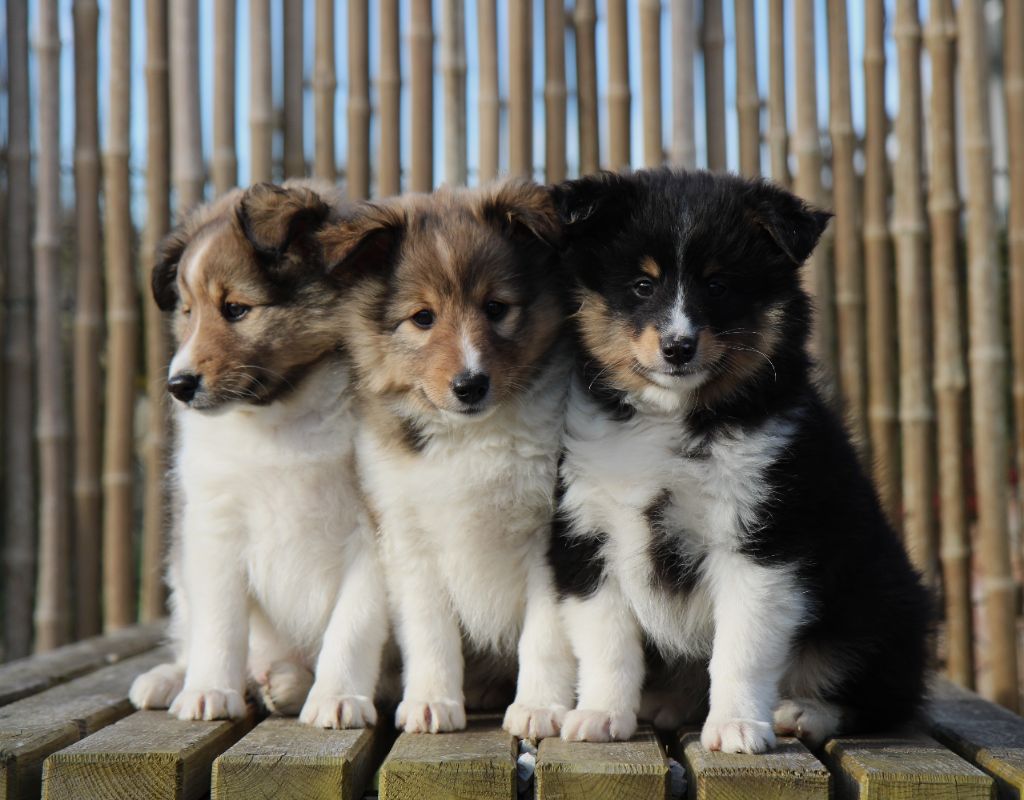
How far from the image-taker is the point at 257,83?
5090 millimetres

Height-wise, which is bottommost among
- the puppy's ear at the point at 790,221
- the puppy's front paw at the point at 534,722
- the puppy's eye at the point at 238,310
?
the puppy's front paw at the point at 534,722

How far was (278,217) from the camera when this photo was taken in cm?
337

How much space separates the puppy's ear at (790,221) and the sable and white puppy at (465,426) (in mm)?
579

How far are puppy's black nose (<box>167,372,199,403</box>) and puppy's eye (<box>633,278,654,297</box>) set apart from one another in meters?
1.25

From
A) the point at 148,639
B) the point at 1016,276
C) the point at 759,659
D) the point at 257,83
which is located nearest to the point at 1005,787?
the point at 759,659

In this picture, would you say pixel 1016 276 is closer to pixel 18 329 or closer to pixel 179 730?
pixel 179 730

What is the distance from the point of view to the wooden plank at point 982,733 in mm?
2768

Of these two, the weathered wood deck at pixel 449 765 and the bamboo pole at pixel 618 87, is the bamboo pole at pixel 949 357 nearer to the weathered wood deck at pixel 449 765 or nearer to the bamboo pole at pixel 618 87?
the bamboo pole at pixel 618 87

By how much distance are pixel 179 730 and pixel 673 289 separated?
5.53 feet

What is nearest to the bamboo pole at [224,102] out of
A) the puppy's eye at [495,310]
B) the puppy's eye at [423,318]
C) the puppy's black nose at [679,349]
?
the puppy's eye at [423,318]

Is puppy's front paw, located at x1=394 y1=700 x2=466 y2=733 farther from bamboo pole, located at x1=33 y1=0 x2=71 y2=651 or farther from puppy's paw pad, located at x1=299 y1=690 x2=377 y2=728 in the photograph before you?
bamboo pole, located at x1=33 y1=0 x2=71 y2=651

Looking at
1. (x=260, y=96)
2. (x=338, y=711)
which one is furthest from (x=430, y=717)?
(x=260, y=96)

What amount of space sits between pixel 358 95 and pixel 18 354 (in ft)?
6.15

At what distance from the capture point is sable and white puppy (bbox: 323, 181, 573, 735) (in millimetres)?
3211
